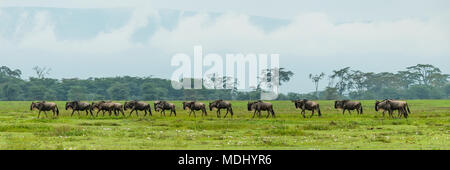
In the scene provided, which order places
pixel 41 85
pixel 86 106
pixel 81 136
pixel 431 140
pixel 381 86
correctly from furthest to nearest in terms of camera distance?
pixel 381 86 < pixel 41 85 < pixel 86 106 < pixel 81 136 < pixel 431 140

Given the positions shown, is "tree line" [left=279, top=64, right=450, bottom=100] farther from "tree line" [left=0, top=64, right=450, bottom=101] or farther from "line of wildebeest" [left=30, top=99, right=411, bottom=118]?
"line of wildebeest" [left=30, top=99, right=411, bottom=118]

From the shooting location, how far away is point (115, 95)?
123438mm

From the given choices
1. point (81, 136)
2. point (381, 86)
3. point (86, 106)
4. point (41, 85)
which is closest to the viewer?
point (81, 136)

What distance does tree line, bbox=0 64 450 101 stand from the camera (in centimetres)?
12199

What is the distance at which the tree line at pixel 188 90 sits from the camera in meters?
122

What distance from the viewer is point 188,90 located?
5098 inches

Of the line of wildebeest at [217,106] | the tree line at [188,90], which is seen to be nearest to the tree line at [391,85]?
the tree line at [188,90]

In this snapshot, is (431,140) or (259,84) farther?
(259,84)

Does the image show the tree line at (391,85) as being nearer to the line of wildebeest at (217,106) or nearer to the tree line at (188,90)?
the tree line at (188,90)

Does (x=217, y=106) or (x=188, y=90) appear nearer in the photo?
(x=217, y=106)

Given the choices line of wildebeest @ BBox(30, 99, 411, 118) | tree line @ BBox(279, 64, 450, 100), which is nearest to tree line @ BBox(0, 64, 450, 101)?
tree line @ BBox(279, 64, 450, 100)
